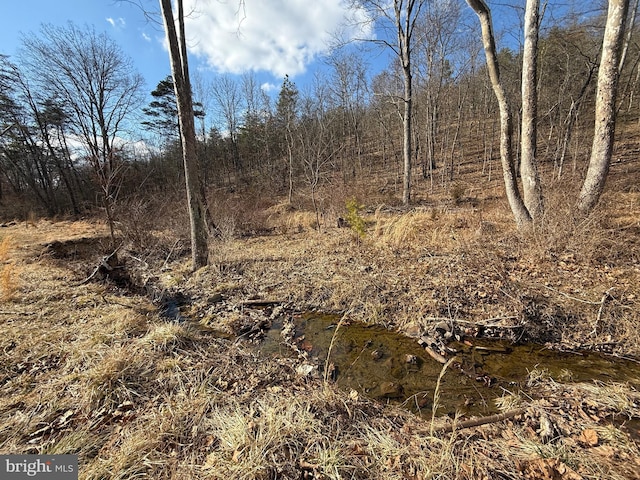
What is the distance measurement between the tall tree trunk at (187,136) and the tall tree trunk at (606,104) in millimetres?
7495

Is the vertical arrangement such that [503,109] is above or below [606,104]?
above

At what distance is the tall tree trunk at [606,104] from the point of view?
4023mm

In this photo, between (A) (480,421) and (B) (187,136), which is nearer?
(A) (480,421)

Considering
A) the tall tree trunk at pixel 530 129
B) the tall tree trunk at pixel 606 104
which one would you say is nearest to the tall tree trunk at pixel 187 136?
the tall tree trunk at pixel 530 129

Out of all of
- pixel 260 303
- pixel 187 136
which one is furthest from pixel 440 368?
pixel 187 136

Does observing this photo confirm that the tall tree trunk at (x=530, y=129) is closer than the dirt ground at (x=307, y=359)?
No

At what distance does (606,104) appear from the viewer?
4258mm

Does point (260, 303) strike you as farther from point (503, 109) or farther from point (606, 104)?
point (606, 104)

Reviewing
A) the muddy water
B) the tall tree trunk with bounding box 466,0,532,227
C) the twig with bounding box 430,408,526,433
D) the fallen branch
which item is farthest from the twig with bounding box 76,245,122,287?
the tall tree trunk with bounding box 466,0,532,227

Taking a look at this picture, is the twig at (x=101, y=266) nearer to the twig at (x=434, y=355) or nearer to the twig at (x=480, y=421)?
the twig at (x=434, y=355)

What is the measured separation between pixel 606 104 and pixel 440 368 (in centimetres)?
520

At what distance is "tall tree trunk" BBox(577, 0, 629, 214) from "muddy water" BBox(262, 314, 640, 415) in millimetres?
3003

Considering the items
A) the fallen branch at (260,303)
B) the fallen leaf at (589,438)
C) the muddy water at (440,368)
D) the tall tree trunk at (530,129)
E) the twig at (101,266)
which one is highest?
the tall tree trunk at (530,129)

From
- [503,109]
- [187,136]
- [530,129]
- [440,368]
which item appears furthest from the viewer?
[187,136]
